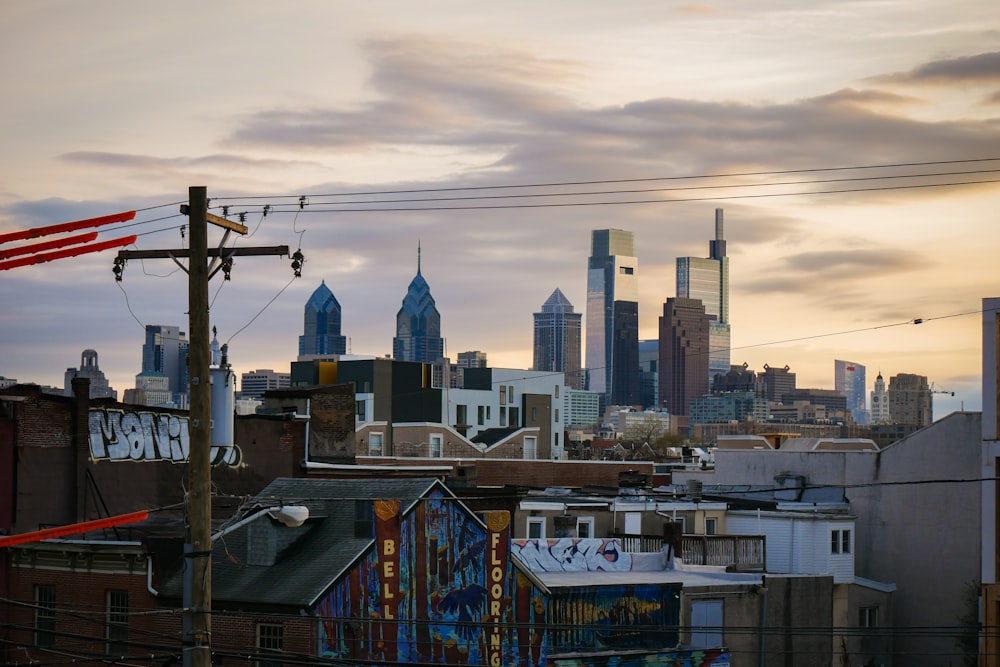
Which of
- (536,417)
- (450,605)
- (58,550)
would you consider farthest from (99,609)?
(536,417)

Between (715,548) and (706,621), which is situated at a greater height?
(715,548)

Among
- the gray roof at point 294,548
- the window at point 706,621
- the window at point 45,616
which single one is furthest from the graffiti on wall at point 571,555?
the window at point 45,616

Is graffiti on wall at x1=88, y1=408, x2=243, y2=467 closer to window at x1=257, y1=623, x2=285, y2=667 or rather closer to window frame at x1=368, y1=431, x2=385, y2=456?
window at x1=257, y1=623, x2=285, y2=667

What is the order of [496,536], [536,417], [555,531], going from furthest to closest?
1. [536,417]
2. [555,531]
3. [496,536]

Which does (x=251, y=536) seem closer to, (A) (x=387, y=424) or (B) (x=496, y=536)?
(B) (x=496, y=536)

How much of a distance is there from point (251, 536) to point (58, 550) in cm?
582

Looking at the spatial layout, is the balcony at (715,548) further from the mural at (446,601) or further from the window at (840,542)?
the mural at (446,601)

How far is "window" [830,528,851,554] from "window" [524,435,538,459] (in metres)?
72.8

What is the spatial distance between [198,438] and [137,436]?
2334 cm

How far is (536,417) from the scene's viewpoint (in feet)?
590

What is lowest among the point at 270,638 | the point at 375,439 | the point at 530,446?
the point at 270,638

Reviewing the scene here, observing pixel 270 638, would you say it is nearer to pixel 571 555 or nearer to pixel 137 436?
pixel 137 436

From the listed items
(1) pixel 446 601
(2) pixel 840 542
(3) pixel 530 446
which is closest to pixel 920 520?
(2) pixel 840 542

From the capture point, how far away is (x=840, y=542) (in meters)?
60.0
